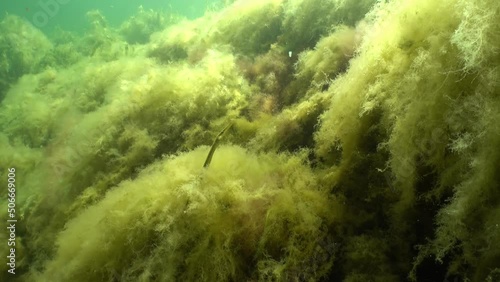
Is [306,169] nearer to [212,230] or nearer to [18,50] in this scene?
[212,230]

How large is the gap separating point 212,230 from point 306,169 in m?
1.18

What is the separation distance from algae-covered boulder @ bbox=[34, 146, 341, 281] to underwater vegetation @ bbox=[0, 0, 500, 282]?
0.01 meters

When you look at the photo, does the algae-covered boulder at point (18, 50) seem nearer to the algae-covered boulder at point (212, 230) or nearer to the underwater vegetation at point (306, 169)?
the underwater vegetation at point (306, 169)

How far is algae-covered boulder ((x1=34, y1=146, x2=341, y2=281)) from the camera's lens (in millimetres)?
2607

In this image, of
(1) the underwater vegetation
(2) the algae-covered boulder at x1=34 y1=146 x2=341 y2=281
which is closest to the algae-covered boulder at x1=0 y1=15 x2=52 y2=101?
(1) the underwater vegetation

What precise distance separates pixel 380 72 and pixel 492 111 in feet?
3.85

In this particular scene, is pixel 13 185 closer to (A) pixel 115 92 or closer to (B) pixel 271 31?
(A) pixel 115 92

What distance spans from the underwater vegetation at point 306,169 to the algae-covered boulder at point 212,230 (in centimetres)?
1

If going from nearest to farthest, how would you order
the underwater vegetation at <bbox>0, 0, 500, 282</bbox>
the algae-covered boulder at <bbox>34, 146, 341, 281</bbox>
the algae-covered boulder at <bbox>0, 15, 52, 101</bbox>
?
the underwater vegetation at <bbox>0, 0, 500, 282</bbox> → the algae-covered boulder at <bbox>34, 146, 341, 281</bbox> → the algae-covered boulder at <bbox>0, 15, 52, 101</bbox>

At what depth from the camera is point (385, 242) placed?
2.50m

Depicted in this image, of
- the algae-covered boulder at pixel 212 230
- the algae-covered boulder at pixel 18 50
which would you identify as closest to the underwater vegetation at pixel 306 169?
the algae-covered boulder at pixel 212 230

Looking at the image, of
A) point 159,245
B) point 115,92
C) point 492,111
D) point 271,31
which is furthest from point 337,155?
point 115,92

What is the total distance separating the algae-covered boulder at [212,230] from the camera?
2607 millimetres

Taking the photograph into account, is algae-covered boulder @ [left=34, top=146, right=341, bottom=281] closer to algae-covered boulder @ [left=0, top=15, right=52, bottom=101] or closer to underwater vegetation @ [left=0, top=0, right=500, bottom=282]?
underwater vegetation @ [left=0, top=0, right=500, bottom=282]
